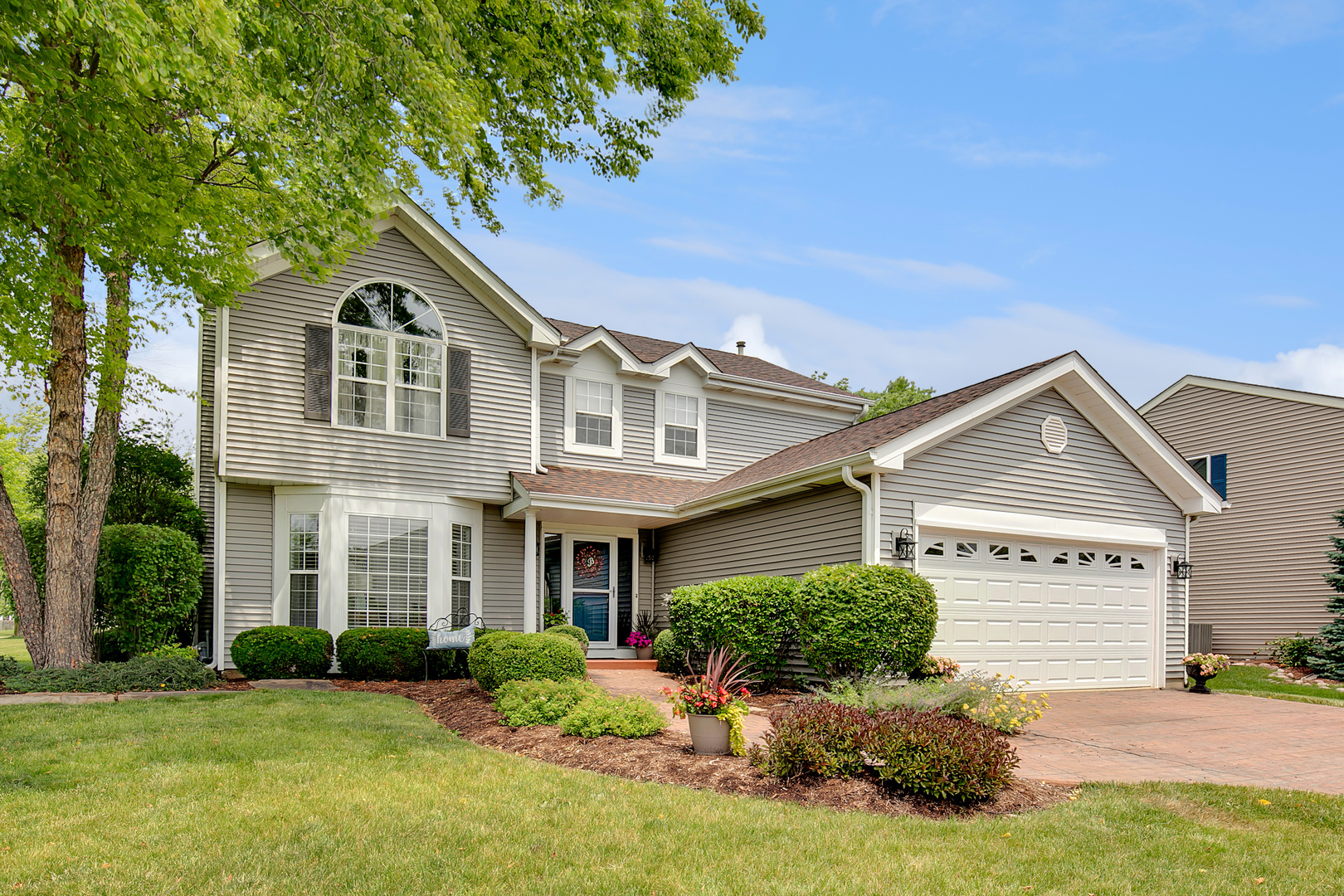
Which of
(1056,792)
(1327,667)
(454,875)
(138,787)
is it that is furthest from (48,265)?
(1327,667)

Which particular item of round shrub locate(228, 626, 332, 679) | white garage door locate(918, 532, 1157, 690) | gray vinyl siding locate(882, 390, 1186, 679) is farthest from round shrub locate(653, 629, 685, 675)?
round shrub locate(228, 626, 332, 679)

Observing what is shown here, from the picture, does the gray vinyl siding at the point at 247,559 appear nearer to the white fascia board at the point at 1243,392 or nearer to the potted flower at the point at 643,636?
the potted flower at the point at 643,636

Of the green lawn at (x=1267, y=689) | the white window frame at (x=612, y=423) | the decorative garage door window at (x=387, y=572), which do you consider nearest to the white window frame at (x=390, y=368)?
the decorative garage door window at (x=387, y=572)

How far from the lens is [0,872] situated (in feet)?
14.1

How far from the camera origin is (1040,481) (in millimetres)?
13375

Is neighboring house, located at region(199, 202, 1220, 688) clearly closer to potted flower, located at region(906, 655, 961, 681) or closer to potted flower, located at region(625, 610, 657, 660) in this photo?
potted flower, located at region(625, 610, 657, 660)

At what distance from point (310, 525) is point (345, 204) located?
5.49 meters

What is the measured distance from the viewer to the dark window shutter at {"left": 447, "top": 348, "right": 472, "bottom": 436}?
1459cm

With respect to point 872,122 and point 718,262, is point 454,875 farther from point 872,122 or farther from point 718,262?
point 718,262

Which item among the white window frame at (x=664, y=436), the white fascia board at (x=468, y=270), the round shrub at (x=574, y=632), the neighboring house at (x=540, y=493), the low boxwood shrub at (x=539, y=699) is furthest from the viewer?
the white window frame at (x=664, y=436)

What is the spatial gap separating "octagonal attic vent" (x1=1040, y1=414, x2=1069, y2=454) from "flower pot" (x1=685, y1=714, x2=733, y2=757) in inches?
333

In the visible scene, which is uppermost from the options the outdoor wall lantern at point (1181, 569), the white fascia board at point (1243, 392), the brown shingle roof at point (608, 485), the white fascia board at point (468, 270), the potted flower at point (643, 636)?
the white fascia board at point (468, 270)

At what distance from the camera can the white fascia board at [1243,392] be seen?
18.9m

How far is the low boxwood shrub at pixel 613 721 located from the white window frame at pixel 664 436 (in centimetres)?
919
